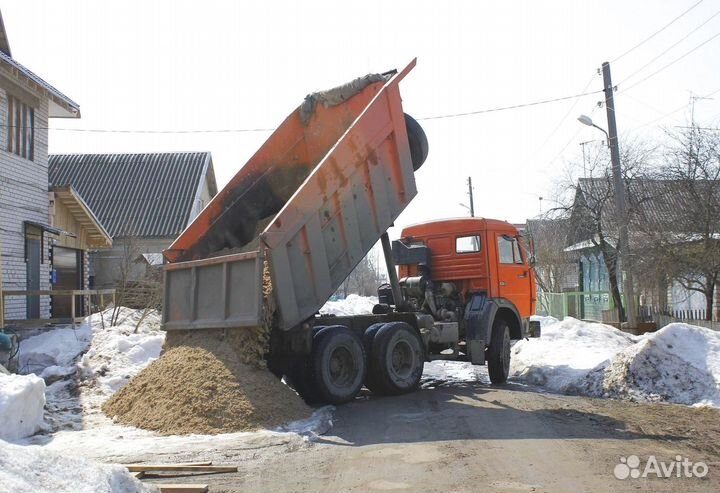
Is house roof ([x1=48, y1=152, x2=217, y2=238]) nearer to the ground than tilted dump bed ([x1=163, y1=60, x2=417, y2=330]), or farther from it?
farther from it

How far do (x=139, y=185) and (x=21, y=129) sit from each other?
15547 mm

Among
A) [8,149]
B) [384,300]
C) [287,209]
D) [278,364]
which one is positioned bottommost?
[278,364]

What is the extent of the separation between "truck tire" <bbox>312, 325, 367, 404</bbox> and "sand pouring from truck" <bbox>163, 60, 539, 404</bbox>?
0.02 m

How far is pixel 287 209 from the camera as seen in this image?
8.85 m

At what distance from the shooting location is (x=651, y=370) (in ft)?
34.5

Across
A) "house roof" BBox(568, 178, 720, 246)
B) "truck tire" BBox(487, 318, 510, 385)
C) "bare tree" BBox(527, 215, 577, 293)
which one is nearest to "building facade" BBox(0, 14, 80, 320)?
"truck tire" BBox(487, 318, 510, 385)

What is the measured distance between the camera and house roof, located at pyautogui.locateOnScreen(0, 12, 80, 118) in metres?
17.0

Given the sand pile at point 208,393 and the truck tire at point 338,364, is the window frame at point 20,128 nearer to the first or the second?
the sand pile at point 208,393

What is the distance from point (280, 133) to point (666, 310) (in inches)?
669

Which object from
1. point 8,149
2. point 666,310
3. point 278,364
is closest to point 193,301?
point 278,364

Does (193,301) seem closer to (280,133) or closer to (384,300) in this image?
(280,133)

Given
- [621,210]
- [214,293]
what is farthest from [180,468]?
[621,210]

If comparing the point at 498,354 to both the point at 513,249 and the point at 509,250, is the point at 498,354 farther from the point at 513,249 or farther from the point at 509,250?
the point at 513,249

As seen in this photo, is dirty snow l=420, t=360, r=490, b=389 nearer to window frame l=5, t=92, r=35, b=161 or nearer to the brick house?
the brick house
